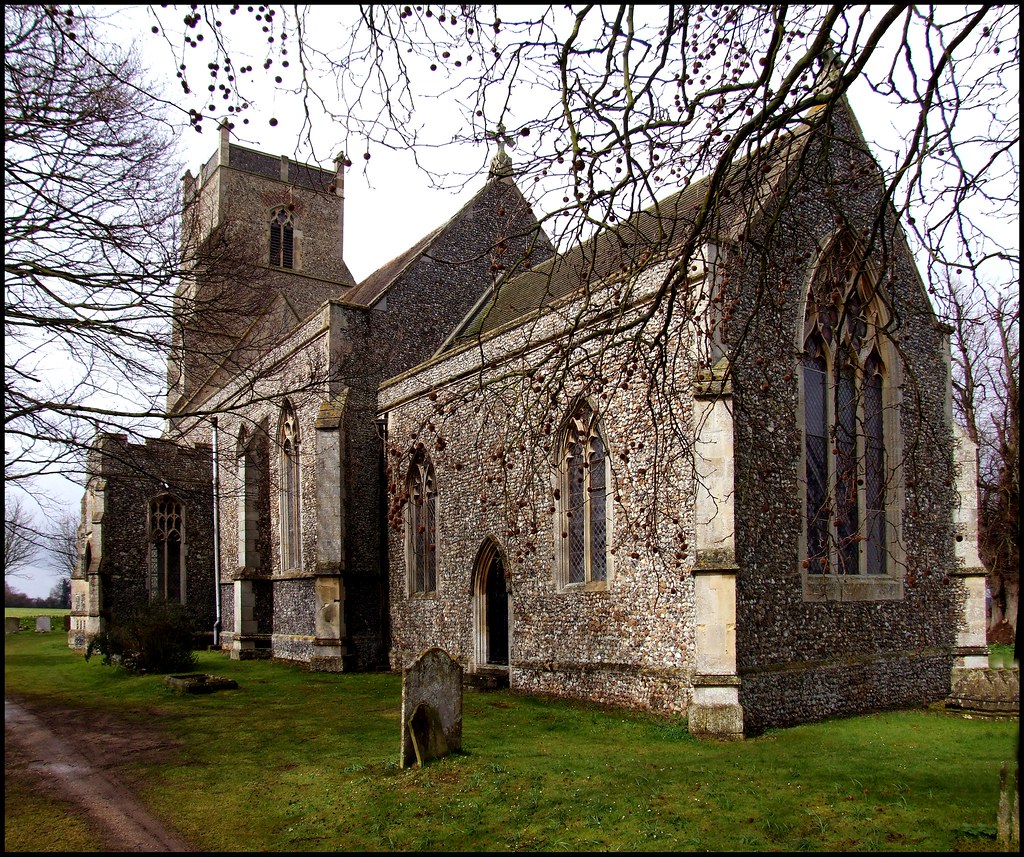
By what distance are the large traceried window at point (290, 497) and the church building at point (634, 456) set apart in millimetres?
79

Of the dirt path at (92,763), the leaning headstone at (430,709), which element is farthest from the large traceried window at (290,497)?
the leaning headstone at (430,709)

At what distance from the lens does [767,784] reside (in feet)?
24.7

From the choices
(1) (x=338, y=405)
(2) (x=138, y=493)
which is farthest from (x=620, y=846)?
(2) (x=138, y=493)

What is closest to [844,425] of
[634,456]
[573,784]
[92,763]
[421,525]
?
[634,456]

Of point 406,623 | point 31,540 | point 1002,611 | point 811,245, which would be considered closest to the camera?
point 31,540

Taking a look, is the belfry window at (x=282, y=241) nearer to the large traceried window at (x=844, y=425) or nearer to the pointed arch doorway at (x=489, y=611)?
the pointed arch doorway at (x=489, y=611)

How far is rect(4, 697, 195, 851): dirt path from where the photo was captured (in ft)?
22.1

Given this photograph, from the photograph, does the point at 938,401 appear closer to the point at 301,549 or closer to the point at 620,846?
the point at 620,846

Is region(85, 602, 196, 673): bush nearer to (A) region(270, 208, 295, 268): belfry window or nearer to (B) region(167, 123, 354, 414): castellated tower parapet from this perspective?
(B) region(167, 123, 354, 414): castellated tower parapet

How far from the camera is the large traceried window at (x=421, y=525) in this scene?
1664 centimetres

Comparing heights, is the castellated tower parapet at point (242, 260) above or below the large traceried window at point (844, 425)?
above

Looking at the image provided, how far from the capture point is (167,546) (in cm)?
2561

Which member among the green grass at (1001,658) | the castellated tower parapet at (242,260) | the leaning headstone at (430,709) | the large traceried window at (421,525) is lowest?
the green grass at (1001,658)

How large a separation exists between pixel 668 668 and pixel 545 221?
6.92m
